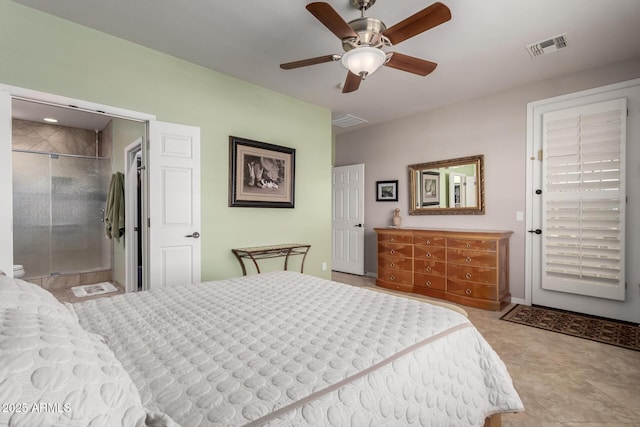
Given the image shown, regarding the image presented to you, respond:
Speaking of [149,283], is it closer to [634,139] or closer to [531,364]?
[531,364]

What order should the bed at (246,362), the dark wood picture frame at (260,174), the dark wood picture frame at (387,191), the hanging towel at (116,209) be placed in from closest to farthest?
the bed at (246,362) < the dark wood picture frame at (260,174) < the hanging towel at (116,209) < the dark wood picture frame at (387,191)

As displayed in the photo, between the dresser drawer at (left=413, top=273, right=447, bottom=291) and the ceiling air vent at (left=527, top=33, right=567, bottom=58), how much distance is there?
262 centimetres

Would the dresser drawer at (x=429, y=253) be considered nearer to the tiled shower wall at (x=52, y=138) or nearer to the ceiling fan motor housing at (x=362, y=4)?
the ceiling fan motor housing at (x=362, y=4)

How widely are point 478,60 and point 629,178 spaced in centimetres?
191

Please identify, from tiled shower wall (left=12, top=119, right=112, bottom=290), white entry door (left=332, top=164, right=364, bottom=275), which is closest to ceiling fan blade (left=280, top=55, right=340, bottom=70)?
white entry door (left=332, top=164, right=364, bottom=275)

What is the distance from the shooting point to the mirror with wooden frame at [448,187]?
13.2 ft

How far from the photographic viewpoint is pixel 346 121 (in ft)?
16.5

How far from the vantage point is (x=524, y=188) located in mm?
3643

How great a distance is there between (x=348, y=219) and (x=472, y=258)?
92.3 inches

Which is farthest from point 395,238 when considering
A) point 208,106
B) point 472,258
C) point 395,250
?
point 208,106

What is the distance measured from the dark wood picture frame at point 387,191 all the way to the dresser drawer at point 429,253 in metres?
1.06

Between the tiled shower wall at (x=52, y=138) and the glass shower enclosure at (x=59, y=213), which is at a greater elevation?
the tiled shower wall at (x=52, y=138)

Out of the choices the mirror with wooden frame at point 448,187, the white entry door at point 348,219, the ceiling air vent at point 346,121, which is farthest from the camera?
the white entry door at point 348,219

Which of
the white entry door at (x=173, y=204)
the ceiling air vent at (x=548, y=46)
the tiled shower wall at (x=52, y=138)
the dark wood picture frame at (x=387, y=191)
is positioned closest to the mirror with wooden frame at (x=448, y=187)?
the dark wood picture frame at (x=387, y=191)
